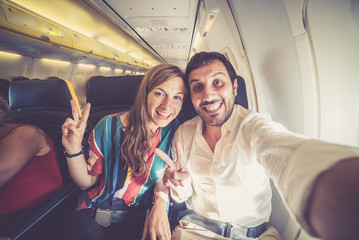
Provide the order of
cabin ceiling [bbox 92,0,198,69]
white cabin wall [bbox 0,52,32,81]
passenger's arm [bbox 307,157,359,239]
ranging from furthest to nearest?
white cabin wall [bbox 0,52,32,81] → cabin ceiling [bbox 92,0,198,69] → passenger's arm [bbox 307,157,359,239]

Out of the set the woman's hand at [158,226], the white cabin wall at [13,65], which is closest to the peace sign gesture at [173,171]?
the woman's hand at [158,226]

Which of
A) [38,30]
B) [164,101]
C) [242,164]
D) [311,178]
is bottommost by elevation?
[242,164]

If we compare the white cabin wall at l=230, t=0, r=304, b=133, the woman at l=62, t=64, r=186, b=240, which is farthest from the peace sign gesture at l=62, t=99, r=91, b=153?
the white cabin wall at l=230, t=0, r=304, b=133

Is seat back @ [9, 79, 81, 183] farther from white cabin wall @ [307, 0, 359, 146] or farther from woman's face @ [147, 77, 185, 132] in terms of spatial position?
white cabin wall @ [307, 0, 359, 146]

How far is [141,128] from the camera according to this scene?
121 centimetres

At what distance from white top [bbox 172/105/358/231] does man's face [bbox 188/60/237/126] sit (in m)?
0.09

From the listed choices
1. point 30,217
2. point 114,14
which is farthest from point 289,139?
point 114,14

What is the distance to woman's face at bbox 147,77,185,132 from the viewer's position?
1161mm

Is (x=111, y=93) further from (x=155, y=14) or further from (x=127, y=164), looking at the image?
(x=155, y=14)

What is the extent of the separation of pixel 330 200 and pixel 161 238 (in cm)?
100

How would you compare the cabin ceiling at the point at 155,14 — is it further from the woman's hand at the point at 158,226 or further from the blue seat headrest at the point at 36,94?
the woman's hand at the point at 158,226

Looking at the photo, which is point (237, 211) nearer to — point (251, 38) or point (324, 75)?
point (324, 75)

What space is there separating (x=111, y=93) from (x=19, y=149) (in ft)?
3.00

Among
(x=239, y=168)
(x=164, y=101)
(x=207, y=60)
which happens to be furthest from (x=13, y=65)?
(x=239, y=168)
